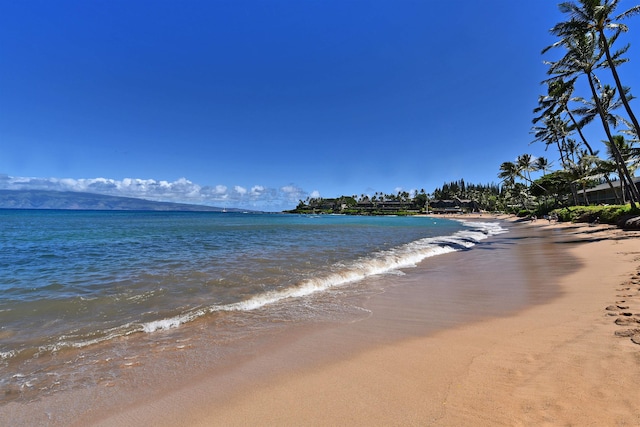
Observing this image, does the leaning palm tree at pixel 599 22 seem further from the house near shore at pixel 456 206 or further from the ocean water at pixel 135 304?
the house near shore at pixel 456 206

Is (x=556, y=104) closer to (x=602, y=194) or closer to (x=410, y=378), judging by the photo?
(x=602, y=194)

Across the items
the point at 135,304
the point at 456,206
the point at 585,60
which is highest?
the point at 585,60

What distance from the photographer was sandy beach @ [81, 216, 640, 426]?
9.23 ft

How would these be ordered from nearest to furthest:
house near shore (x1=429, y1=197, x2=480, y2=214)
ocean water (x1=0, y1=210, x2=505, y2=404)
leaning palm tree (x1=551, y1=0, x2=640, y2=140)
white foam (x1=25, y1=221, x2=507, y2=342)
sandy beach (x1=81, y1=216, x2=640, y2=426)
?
sandy beach (x1=81, y1=216, x2=640, y2=426), ocean water (x1=0, y1=210, x2=505, y2=404), white foam (x1=25, y1=221, x2=507, y2=342), leaning palm tree (x1=551, y1=0, x2=640, y2=140), house near shore (x1=429, y1=197, x2=480, y2=214)

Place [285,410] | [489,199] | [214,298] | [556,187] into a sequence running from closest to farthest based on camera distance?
[285,410], [214,298], [556,187], [489,199]

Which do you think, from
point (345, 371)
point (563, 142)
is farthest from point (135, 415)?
point (563, 142)

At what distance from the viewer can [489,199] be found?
4906 inches

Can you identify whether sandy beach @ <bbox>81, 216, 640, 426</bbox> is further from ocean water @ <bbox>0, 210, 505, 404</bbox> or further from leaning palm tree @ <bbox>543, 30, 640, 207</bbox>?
leaning palm tree @ <bbox>543, 30, 640, 207</bbox>

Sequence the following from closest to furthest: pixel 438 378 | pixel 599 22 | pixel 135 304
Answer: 1. pixel 438 378
2. pixel 135 304
3. pixel 599 22

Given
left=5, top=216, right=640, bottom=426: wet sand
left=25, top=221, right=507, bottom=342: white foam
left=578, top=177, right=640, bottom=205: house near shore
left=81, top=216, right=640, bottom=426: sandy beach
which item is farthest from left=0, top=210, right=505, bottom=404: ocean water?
left=578, top=177, right=640, bottom=205: house near shore

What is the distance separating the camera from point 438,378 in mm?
3510

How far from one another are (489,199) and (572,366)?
140 meters

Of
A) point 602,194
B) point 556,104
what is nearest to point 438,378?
point 556,104

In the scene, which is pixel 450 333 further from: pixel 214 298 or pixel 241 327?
pixel 214 298
